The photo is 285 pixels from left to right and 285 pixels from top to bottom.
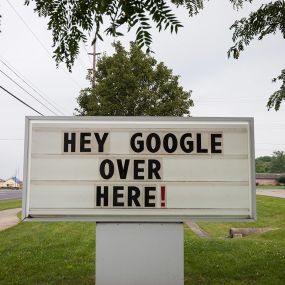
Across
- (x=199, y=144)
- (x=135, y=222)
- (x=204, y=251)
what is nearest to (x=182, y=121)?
(x=199, y=144)

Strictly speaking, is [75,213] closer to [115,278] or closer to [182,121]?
[115,278]

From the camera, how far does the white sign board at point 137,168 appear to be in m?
5.40

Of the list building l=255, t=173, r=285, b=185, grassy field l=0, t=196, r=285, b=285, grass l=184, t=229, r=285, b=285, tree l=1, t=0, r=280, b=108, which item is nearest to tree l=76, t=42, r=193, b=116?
grassy field l=0, t=196, r=285, b=285

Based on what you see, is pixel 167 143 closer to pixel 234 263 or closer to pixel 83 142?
pixel 83 142

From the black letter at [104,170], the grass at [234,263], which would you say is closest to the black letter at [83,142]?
the black letter at [104,170]

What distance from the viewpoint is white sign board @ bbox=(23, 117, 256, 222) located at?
540 cm

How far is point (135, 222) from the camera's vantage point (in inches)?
212

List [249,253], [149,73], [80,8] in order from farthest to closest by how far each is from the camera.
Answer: [149,73] < [249,253] < [80,8]

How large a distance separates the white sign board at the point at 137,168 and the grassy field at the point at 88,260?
253 centimetres

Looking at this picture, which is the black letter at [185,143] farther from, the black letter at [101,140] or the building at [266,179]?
the building at [266,179]

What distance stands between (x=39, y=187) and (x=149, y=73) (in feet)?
78.9

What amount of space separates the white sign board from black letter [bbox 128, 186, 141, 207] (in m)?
0.01

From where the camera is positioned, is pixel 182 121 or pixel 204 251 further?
pixel 204 251

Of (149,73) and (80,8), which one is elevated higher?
(149,73)
